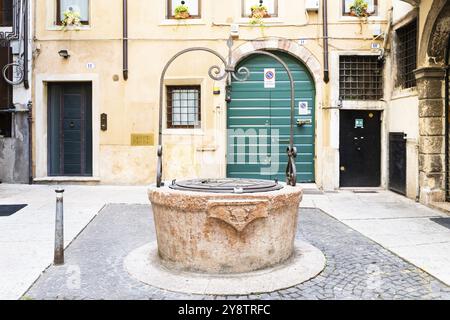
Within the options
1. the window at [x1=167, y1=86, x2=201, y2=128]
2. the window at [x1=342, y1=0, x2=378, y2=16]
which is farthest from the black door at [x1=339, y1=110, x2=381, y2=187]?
the window at [x1=167, y1=86, x2=201, y2=128]

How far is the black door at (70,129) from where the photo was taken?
1174cm

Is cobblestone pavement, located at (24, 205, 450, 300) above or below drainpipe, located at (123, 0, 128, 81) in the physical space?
below

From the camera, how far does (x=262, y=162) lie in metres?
11.5

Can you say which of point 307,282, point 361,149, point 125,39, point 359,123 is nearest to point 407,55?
point 359,123

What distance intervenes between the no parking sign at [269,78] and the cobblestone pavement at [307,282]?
5715 millimetres

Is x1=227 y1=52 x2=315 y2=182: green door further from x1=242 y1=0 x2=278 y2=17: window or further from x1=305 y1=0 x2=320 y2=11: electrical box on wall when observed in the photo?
x1=305 y1=0 x2=320 y2=11: electrical box on wall

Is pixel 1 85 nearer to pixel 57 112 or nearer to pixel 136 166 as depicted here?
pixel 57 112

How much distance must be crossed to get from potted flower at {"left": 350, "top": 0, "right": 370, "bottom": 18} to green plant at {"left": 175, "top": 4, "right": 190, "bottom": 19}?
4.28m

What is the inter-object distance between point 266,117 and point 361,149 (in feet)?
8.65

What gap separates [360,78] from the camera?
37.3 feet

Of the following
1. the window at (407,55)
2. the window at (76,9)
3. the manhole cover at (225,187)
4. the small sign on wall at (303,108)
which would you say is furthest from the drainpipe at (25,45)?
the window at (407,55)

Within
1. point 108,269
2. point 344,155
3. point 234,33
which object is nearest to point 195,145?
point 234,33

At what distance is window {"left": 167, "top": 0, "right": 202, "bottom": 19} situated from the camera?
11.4 metres

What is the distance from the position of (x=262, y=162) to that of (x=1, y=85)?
7287mm
